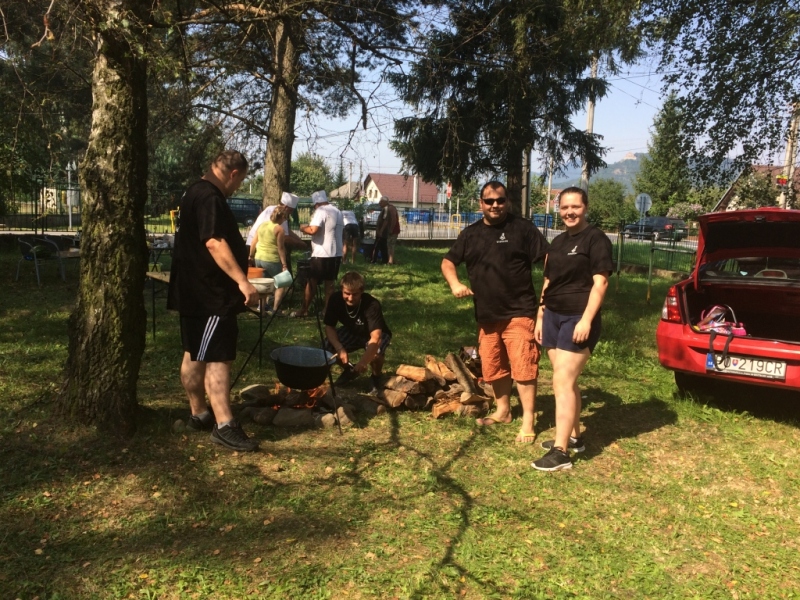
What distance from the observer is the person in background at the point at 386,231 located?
52.4ft

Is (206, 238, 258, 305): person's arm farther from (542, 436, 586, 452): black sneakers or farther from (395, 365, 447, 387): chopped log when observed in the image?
(542, 436, 586, 452): black sneakers

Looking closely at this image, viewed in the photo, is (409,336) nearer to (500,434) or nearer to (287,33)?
(500,434)

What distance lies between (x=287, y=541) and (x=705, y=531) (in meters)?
2.20

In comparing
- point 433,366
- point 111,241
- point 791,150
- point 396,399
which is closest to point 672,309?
point 433,366

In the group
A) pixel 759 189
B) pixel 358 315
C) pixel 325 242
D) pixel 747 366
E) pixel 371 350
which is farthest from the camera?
pixel 759 189

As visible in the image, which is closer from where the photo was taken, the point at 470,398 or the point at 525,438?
the point at 525,438

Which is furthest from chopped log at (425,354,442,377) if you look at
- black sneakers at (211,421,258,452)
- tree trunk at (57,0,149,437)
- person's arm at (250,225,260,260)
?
person's arm at (250,225,260,260)

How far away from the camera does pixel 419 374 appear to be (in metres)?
5.55

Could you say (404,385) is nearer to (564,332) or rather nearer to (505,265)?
(505,265)

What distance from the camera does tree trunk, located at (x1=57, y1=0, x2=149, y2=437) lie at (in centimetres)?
400

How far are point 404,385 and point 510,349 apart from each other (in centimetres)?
104

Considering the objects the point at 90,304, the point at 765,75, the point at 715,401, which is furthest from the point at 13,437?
the point at 765,75

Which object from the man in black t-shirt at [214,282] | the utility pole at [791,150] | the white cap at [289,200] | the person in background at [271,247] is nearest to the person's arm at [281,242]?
the person in background at [271,247]

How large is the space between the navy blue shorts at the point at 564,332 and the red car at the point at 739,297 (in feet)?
4.65
